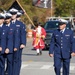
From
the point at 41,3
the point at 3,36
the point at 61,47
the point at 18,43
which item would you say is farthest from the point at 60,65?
the point at 41,3

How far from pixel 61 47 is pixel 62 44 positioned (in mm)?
92

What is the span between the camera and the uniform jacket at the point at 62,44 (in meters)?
13.3

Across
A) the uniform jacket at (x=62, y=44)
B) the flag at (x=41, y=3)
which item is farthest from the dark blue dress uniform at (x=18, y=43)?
the flag at (x=41, y=3)

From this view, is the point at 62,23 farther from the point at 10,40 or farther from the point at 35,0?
the point at 35,0

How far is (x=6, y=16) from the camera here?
1375 centimetres

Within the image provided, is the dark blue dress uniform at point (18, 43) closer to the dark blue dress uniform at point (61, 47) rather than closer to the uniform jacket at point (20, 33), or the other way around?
the uniform jacket at point (20, 33)

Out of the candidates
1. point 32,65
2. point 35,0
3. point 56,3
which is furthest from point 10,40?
point 56,3

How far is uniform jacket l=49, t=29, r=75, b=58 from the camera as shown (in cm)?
1332

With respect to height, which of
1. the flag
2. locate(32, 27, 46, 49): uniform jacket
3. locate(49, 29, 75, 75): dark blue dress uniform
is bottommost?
locate(32, 27, 46, 49): uniform jacket

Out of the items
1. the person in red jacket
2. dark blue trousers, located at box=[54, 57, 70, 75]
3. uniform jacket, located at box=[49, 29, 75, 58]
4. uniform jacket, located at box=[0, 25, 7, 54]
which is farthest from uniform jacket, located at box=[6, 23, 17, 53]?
the person in red jacket

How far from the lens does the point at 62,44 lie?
13.3 metres

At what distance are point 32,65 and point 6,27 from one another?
260 inches

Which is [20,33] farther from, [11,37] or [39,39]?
[39,39]

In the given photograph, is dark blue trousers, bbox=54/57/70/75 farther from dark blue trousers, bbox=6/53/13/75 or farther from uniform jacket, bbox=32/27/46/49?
uniform jacket, bbox=32/27/46/49
